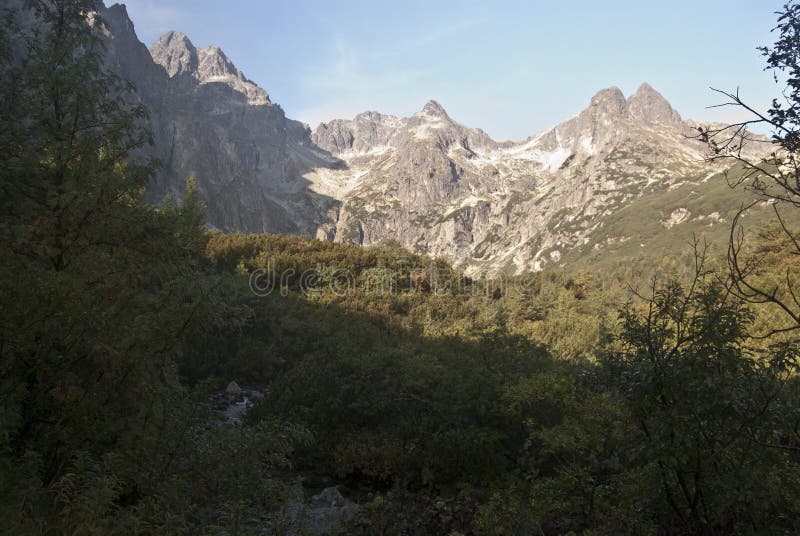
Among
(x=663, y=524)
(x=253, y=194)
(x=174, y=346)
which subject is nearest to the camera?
(x=174, y=346)

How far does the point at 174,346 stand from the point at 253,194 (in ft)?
617

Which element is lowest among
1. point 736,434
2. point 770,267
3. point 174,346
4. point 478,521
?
point 478,521

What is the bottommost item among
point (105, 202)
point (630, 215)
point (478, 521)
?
point (478, 521)

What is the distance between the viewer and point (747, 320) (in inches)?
178

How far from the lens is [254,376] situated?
64.8 ft

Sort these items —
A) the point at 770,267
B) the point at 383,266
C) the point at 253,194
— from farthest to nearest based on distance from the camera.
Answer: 1. the point at 253,194
2. the point at 383,266
3. the point at 770,267

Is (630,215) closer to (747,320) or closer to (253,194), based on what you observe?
(253,194)

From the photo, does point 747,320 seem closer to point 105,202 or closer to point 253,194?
point 105,202

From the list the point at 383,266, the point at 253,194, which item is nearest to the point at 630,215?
the point at 253,194

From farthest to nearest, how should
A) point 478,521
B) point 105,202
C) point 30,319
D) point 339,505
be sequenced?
point 339,505
point 478,521
point 105,202
point 30,319

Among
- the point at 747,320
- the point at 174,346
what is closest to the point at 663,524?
the point at 747,320

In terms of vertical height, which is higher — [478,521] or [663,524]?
[663,524]

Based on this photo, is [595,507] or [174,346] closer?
[174,346]

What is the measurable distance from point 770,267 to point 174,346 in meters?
19.0
